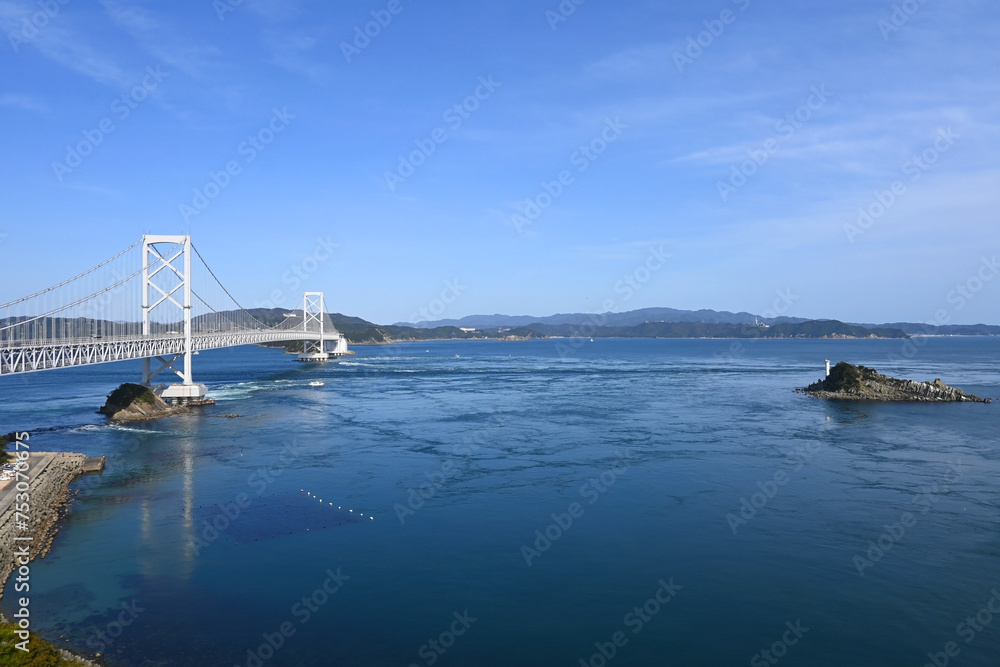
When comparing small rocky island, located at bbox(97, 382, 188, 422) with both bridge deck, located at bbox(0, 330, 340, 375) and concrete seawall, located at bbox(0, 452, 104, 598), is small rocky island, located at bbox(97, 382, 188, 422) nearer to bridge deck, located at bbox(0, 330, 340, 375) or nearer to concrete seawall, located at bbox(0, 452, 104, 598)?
bridge deck, located at bbox(0, 330, 340, 375)

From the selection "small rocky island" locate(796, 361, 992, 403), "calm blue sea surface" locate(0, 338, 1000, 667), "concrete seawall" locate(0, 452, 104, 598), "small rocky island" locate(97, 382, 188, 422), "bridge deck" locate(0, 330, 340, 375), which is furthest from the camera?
"small rocky island" locate(796, 361, 992, 403)

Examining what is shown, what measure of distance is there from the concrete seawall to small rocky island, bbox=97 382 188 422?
12.0 m

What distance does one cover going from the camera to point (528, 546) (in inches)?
563

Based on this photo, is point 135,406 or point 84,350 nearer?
point 84,350

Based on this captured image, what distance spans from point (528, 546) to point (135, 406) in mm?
26615

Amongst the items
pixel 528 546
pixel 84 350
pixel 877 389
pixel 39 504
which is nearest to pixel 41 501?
pixel 39 504

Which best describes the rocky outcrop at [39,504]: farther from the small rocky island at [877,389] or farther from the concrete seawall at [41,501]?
the small rocky island at [877,389]

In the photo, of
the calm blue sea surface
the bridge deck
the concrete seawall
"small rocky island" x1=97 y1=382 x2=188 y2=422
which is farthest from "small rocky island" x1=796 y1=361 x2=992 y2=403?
the concrete seawall

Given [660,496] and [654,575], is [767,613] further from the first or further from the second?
[660,496]

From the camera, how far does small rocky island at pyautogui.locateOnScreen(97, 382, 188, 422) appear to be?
1276 inches

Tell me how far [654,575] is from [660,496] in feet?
18.4

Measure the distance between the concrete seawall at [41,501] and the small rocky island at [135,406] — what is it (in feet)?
39.2

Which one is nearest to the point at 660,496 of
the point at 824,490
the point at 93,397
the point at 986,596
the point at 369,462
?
the point at 824,490

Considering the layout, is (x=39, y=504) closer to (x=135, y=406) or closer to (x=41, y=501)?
(x=41, y=501)
